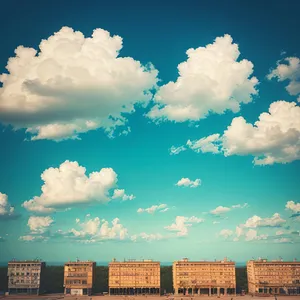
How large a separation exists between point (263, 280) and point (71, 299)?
254 feet

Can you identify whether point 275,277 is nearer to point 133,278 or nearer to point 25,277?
point 133,278

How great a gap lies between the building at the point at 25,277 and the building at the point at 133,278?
2925cm

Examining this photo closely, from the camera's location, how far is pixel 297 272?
483 ft

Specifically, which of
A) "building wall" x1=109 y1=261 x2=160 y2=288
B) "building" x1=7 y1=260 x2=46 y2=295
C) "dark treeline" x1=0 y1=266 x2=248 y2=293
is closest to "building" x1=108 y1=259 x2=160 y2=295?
"building wall" x1=109 y1=261 x2=160 y2=288

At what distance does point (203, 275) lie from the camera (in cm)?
14700

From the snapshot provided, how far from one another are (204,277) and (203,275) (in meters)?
0.89

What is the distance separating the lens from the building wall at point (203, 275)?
146 m

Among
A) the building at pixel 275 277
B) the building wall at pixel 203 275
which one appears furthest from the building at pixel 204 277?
the building at pixel 275 277

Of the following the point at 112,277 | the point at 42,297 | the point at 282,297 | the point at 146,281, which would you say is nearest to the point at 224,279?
the point at 282,297

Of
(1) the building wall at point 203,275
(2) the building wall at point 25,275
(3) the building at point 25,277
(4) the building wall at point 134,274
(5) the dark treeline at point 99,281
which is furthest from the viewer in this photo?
(5) the dark treeline at point 99,281

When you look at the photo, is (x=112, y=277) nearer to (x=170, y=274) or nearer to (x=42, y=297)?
(x=42, y=297)

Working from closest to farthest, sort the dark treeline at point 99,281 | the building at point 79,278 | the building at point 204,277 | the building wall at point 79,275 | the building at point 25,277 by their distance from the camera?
the building at point 79,278 < the building wall at point 79,275 < the building at point 25,277 < the building at point 204,277 < the dark treeline at point 99,281

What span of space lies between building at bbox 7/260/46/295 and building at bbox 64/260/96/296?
11.4m

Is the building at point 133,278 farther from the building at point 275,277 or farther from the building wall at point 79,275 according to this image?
the building at point 275,277
